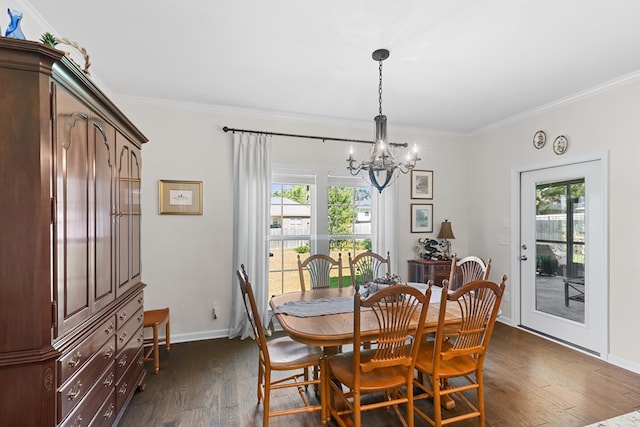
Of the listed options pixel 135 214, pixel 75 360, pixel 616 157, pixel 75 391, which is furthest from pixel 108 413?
pixel 616 157

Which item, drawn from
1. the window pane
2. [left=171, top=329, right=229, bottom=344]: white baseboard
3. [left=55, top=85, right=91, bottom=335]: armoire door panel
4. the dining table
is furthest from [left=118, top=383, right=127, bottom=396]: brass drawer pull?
the window pane

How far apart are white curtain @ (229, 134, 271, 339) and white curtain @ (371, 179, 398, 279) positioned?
58.6 inches

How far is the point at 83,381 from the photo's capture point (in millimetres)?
1586

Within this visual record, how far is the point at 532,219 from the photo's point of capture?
13.0 ft

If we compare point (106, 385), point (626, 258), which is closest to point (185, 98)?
point (106, 385)

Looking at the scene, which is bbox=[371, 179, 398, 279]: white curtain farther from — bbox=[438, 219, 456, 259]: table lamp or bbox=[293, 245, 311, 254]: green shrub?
bbox=[293, 245, 311, 254]: green shrub

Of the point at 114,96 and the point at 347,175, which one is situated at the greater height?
the point at 114,96

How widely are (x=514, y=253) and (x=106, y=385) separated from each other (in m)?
4.42

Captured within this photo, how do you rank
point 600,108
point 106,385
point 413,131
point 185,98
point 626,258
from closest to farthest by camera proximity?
point 106,385, point 626,258, point 600,108, point 185,98, point 413,131

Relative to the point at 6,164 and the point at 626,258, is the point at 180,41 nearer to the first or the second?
the point at 6,164

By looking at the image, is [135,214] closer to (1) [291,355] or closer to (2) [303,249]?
(1) [291,355]

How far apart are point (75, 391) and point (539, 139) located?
185 inches

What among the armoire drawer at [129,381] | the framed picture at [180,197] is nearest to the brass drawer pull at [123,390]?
the armoire drawer at [129,381]

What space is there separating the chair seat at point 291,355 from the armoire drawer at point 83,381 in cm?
97
